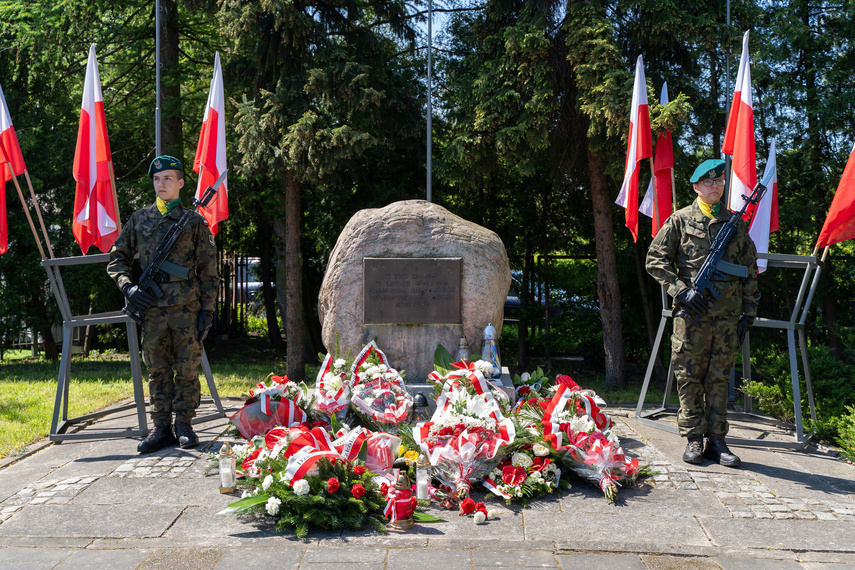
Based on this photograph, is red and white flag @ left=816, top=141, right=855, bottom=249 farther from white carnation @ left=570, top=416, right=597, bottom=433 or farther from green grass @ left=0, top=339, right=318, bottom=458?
green grass @ left=0, top=339, right=318, bottom=458

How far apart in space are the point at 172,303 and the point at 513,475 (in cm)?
275

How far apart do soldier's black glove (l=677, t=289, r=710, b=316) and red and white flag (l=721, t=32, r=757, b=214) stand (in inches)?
53.4

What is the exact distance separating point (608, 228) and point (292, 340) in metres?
4.51

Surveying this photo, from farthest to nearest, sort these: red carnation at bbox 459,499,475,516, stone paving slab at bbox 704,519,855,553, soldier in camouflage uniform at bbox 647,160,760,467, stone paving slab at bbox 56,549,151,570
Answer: soldier in camouflage uniform at bbox 647,160,760,467 < red carnation at bbox 459,499,475,516 < stone paving slab at bbox 704,519,855,553 < stone paving slab at bbox 56,549,151,570

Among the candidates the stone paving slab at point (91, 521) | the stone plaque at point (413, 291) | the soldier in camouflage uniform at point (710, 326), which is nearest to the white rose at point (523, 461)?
the soldier in camouflage uniform at point (710, 326)

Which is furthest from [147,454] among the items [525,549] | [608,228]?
[608,228]

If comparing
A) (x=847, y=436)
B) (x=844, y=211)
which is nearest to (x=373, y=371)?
(x=847, y=436)

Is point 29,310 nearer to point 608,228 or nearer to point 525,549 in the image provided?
point 608,228

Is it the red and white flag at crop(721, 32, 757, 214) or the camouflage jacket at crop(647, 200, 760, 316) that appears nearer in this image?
the camouflage jacket at crop(647, 200, 760, 316)

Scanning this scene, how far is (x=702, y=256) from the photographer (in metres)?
4.68

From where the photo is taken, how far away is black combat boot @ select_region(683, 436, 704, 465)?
4.61 metres

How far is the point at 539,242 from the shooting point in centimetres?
980

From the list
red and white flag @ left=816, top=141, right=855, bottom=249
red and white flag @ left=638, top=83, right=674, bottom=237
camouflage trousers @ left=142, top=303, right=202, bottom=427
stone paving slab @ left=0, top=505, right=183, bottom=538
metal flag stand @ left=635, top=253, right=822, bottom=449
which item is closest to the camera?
stone paving slab @ left=0, top=505, right=183, bottom=538

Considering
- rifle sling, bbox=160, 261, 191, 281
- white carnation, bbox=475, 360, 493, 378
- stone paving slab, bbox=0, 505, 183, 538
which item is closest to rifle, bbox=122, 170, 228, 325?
rifle sling, bbox=160, 261, 191, 281
